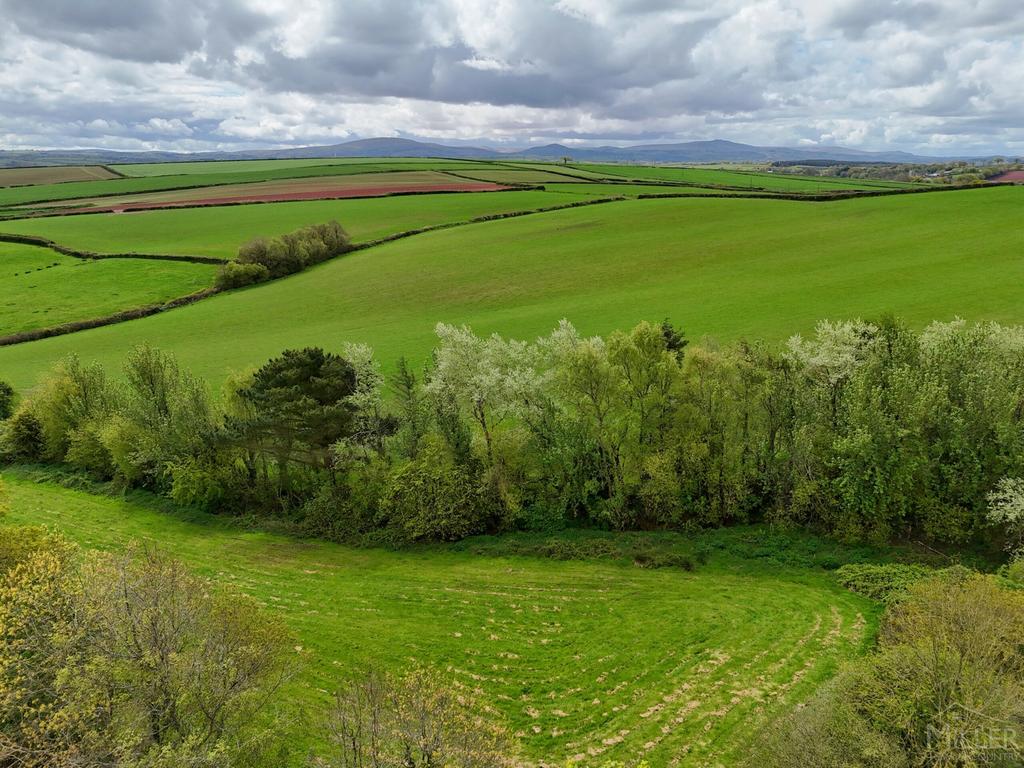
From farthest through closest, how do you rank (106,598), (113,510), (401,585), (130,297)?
(130,297) < (113,510) < (401,585) < (106,598)

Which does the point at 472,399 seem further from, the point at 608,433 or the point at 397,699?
the point at 397,699

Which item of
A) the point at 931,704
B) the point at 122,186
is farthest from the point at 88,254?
the point at 931,704

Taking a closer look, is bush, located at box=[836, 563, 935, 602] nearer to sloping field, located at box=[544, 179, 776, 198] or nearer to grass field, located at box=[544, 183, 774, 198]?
sloping field, located at box=[544, 179, 776, 198]

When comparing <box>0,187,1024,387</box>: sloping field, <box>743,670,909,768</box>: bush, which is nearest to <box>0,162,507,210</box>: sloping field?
<box>0,187,1024,387</box>: sloping field

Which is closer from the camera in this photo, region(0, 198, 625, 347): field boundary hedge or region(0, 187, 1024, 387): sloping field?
region(0, 187, 1024, 387): sloping field

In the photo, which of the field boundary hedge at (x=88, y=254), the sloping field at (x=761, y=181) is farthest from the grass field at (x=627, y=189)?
the field boundary hedge at (x=88, y=254)

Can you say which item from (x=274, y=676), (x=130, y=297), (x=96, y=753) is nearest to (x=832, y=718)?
(x=274, y=676)

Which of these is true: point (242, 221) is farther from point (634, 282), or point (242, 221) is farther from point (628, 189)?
point (634, 282)
